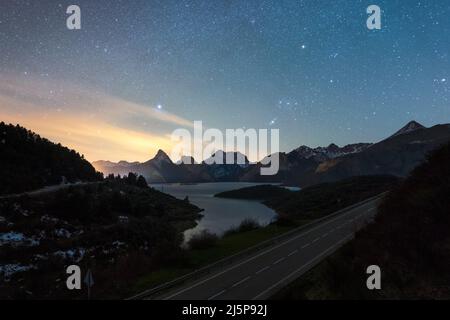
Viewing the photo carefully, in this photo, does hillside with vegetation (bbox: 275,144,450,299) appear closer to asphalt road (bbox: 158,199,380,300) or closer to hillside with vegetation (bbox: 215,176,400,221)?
asphalt road (bbox: 158,199,380,300)

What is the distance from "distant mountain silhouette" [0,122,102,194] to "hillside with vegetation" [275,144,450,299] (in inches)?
4207

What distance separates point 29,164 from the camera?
136m

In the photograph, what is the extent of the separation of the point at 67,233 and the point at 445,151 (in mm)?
62735

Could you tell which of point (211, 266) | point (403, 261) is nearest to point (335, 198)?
point (211, 266)

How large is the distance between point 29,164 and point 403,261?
143 metres

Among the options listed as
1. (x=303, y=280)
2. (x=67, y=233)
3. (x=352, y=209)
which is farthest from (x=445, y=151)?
(x=67, y=233)

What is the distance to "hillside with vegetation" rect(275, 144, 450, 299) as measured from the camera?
14.6 m

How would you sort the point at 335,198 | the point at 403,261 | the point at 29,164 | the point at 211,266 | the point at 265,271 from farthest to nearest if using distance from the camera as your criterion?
1. the point at 29,164
2. the point at 335,198
3. the point at 211,266
4. the point at 265,271
5. the point at 403,261

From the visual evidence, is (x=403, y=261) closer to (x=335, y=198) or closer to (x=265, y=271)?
(x=265, y=271)

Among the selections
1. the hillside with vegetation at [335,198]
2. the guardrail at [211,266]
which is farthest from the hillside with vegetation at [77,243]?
the hillside with vegetation at [335,198]

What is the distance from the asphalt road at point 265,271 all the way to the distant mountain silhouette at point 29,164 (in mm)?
97820

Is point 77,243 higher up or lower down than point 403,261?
lower down

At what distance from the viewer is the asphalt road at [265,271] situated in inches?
766

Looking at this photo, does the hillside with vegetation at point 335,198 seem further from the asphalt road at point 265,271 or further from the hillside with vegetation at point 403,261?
the hillside with vegetation at point 403,261
